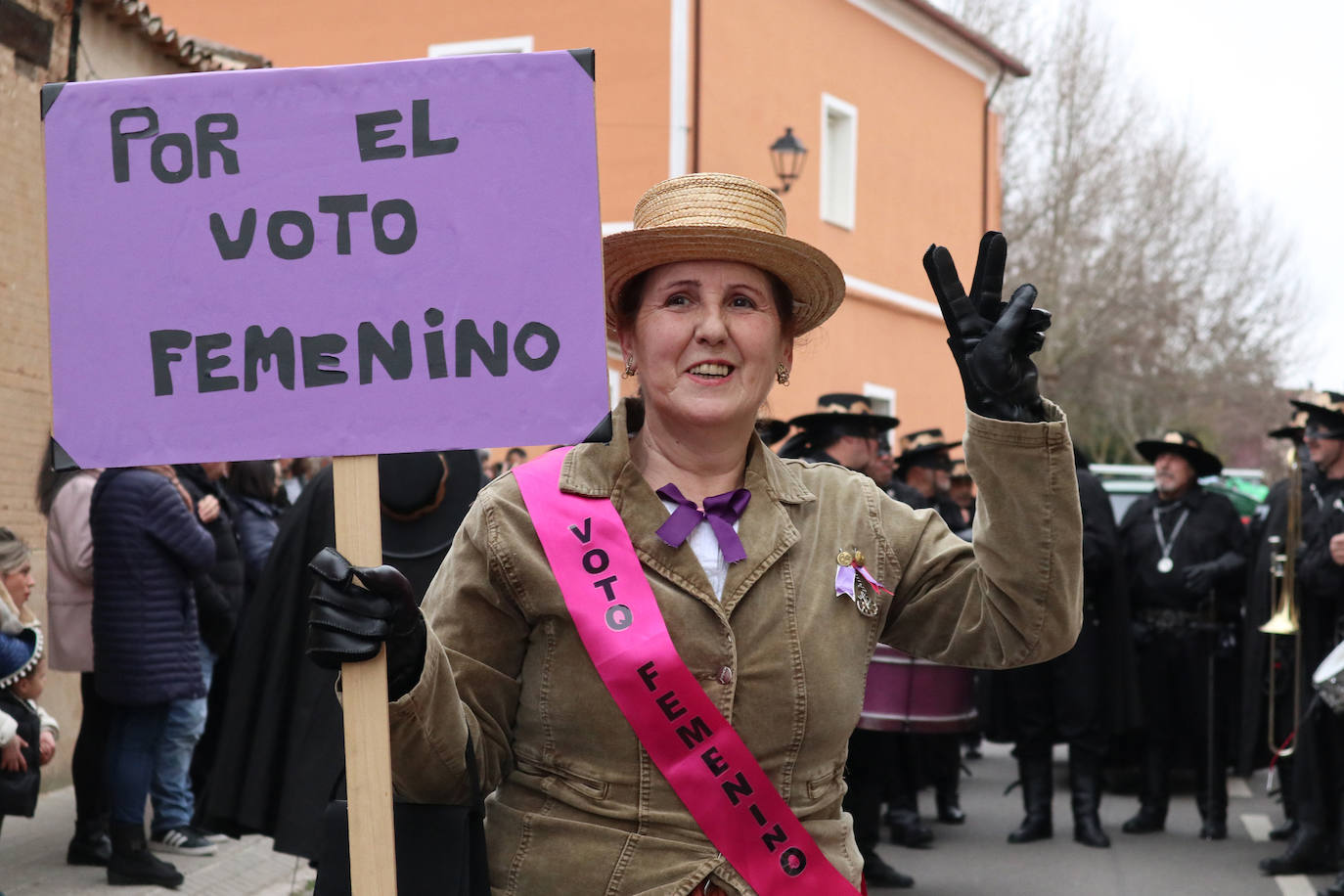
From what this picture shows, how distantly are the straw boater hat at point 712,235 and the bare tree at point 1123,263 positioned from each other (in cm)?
3296

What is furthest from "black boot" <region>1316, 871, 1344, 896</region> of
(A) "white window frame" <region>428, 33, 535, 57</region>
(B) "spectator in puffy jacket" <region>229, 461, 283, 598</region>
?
(A) "white window frame" <region>428, 33, 535, 57</region>

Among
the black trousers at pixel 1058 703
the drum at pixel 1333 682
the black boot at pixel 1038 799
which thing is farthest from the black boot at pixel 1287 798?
the black boot at pixel 1038 799

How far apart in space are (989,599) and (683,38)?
18321 mm

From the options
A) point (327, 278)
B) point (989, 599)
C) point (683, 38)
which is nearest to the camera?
point (327, 278)

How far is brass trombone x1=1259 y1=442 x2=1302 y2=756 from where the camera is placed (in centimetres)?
886

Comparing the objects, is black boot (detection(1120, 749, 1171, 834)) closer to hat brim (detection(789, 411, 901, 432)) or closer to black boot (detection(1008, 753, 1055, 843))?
black boot (detection(1008, 753, 1055, 843))

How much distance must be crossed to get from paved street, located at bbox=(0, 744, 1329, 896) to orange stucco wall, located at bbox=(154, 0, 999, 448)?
7908mm

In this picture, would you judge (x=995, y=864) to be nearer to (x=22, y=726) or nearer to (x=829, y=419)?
(x=829, y=419)

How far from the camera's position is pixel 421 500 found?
5254 mm

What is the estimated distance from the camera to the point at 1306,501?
9039 mm

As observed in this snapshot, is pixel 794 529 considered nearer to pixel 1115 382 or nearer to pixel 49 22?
pixel 49 22

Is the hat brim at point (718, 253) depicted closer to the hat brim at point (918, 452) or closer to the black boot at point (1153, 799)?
the black boot at point (1153, 799)

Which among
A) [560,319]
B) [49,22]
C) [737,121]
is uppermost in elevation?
[737,121]

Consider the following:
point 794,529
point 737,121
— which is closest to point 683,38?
point 737,121
